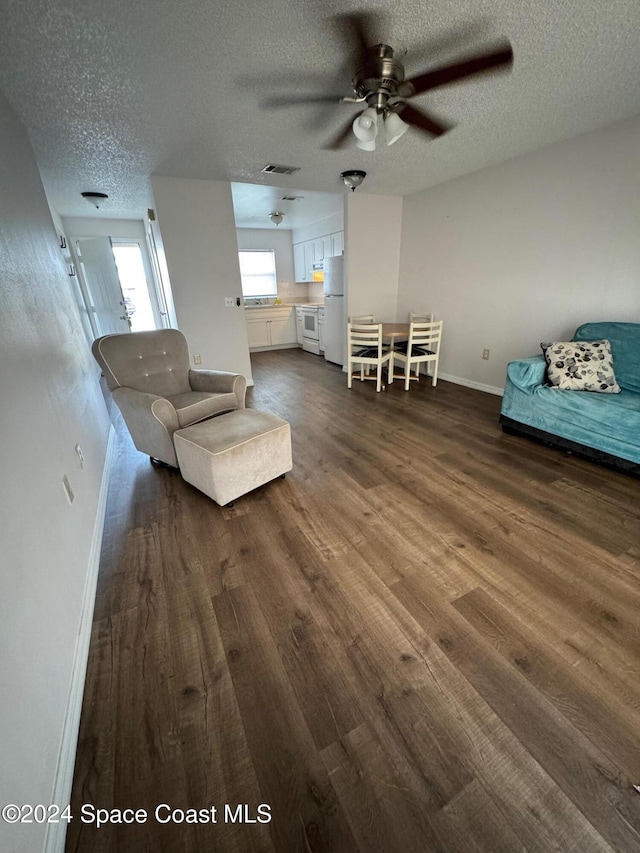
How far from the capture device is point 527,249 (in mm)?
3400

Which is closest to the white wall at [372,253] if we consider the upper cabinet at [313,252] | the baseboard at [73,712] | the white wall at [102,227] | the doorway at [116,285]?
the upper cabinet at [313,252]

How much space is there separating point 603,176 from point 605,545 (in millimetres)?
3031

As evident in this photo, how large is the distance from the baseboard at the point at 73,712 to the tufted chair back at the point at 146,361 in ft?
4.01

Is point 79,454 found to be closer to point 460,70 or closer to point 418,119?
point 460,70

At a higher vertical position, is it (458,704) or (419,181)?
(419,181)

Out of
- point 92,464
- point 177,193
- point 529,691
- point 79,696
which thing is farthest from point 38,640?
point 177,193

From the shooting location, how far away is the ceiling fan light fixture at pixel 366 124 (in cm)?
188

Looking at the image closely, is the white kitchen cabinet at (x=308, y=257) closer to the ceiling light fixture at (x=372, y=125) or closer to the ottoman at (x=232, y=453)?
the ceiling light fixture at (x=372, y=125)

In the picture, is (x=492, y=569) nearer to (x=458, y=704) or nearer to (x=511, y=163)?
(x=458, y=704)

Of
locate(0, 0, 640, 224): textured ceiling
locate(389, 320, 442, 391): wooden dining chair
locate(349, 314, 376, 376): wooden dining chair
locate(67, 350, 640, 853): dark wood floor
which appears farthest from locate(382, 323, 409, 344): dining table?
locate(67, 350, 640, 853): dark wood floor

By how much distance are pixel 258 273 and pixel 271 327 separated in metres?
1.28

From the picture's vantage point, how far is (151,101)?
2146 mm

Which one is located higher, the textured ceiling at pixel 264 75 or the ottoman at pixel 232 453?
the textured ceiling at pixel 264 75

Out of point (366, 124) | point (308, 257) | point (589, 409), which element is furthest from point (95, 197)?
point (589, 409)
